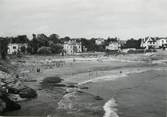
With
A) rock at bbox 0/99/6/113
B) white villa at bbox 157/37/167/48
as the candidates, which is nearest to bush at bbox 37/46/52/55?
white villa at bbox 157/37/167/48

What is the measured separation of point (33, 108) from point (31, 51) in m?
118

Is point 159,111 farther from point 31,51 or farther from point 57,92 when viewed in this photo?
point 31,51

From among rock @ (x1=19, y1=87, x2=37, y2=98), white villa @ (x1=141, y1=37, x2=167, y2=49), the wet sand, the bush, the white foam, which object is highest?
white villa @ (x1=141, y1=37, x2=167, y2=49)

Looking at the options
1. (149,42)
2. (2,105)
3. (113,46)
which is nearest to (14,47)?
(113,46)

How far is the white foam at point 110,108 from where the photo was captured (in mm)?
19020

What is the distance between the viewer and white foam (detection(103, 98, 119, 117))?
19.0m

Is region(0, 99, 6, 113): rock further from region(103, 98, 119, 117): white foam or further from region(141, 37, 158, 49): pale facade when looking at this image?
region(141, 37, 158, 49): pale facade

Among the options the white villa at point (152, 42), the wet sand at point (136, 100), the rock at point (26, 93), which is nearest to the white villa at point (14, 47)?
the white villa at point (152, 42)

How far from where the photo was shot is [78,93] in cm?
2777

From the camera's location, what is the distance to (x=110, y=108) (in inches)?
821

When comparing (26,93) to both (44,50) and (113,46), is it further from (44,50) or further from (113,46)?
(113,46)

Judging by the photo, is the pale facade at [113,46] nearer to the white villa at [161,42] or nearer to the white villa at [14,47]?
the white villa at [161,42]

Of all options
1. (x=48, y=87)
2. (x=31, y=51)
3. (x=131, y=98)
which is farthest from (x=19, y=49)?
(x=131, y=98)

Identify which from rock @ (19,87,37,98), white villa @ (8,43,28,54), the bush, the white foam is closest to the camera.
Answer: the white foam
